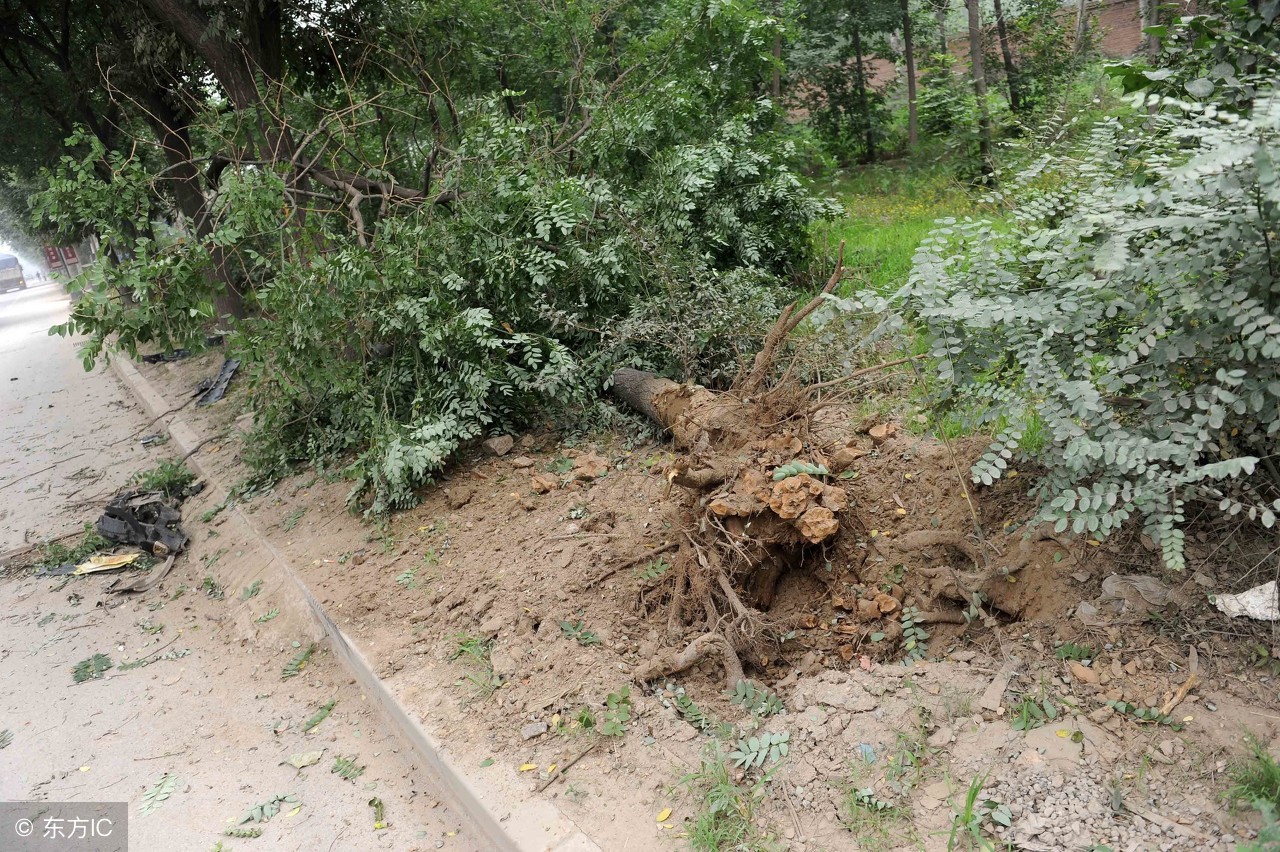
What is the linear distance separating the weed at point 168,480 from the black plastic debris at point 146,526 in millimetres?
338

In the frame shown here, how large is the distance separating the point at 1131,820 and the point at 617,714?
186cm

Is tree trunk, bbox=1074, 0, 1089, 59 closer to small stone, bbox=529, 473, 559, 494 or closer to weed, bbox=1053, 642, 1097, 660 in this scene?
small stone, bbox=529, 473, 559, 494

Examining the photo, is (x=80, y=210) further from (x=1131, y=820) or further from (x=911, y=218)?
(x=911, y=218)

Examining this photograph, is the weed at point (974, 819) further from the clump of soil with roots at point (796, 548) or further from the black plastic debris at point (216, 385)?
the black plastic debris at point (216, 385)

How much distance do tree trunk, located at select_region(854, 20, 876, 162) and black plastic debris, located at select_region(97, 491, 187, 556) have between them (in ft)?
40.4

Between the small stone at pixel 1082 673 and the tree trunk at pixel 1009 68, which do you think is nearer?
the small stone at pixel 1082 673

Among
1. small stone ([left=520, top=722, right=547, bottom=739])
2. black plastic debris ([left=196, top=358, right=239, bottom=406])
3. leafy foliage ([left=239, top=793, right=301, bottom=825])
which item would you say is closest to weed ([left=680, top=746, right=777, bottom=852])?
small stone ([left=520, top=722, right=547, bottom=739])

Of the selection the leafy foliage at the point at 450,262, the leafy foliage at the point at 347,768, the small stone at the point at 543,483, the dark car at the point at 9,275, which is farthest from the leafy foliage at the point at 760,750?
the dark car at the point at 9,275

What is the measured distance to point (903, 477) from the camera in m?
4.13

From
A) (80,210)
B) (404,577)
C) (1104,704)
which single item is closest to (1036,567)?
(1104,704)

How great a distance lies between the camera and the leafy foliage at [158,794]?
373 cm

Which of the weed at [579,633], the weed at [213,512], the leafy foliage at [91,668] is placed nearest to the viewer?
the weed at [579,633]

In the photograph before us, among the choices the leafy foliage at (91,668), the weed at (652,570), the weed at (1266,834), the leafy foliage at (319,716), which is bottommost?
the leafy foliage at (319,716)

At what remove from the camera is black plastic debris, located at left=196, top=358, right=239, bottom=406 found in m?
10.3
